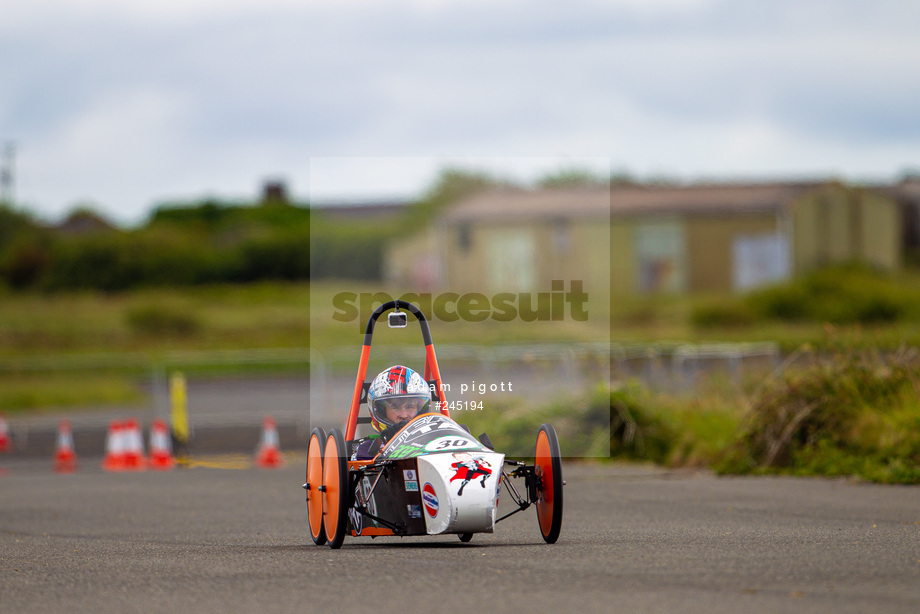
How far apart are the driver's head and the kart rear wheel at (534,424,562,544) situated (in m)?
1.17

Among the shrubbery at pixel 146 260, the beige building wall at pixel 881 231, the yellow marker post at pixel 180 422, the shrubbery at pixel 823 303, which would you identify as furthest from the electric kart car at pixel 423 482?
the shrubbery at pixel 146 260

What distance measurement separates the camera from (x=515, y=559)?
840 cm

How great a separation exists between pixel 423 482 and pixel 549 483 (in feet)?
2.92

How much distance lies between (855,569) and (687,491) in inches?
286

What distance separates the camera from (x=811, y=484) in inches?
593

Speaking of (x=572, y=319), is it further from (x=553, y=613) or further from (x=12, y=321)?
(x=12, y=321)

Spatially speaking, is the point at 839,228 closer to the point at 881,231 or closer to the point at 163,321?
the point at 881,231

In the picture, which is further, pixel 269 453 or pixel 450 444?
pixel 269 453

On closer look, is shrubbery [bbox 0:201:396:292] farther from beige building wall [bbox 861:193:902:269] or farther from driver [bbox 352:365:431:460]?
driver [bbox 352:365:431:460]

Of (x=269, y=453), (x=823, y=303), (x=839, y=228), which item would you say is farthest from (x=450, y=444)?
(x=839, y=228)

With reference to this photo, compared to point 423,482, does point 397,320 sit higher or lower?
higher

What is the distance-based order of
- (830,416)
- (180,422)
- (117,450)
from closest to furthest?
(830,416) → (117,450) → (180,422)

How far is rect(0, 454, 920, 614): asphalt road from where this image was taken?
6898mm

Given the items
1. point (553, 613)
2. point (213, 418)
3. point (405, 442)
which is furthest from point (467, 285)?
point (553, 613)
